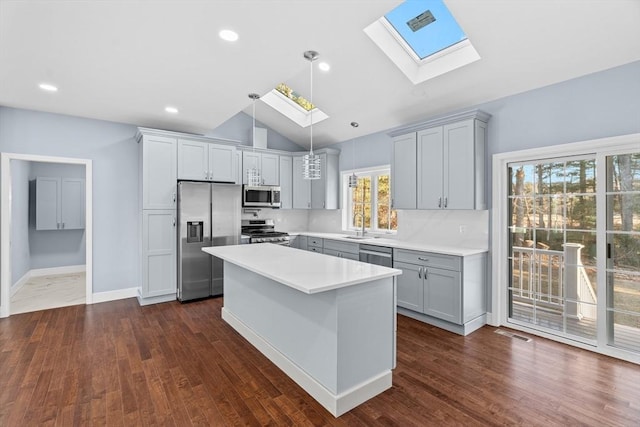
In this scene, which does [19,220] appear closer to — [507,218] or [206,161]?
[206,161]

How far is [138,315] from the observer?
13.5 ft

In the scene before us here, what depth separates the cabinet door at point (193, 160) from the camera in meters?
4.82

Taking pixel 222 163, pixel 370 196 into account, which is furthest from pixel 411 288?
pixel 222 163

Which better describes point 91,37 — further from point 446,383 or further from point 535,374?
point 535,374

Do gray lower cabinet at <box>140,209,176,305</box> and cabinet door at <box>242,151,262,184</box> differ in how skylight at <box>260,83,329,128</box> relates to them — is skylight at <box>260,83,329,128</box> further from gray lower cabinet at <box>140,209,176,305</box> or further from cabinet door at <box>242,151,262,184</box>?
gray lower cabinet at <box>140,209,176,305</box>

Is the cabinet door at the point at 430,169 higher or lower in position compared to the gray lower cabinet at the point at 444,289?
higher

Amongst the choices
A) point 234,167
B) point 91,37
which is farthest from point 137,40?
point 234,167

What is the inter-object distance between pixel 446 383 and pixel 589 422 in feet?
2.87

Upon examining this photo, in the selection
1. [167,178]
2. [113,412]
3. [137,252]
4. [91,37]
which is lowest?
[113,412]

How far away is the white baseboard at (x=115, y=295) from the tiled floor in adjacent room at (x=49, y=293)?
0.65 feet

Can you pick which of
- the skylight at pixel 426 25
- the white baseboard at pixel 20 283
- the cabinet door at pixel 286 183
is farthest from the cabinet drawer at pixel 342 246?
the white baseboard at pixel 20 283

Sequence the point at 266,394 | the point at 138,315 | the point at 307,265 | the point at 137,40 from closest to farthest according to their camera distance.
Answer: the point at 266,394, the point at 307,265, the point at 137,40, the point at 138,315

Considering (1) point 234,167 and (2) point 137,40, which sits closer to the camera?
(2) point 137,40

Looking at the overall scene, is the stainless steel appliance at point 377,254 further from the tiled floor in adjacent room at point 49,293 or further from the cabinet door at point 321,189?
the tiled floor in adjacent room at point 49,293
